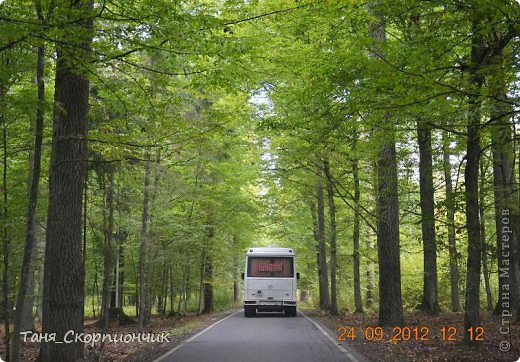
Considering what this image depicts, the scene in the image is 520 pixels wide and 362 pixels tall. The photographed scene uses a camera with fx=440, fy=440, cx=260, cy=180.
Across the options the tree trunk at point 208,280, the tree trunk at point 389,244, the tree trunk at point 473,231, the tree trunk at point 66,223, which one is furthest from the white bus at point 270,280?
the tree trunk at point 66,223

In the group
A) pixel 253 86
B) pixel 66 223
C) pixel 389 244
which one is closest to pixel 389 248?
pixel 389 244

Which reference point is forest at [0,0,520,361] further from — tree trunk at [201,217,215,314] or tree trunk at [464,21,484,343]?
tree trunk at [201,217,215,314]

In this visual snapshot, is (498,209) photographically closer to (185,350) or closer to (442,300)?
(185,350)

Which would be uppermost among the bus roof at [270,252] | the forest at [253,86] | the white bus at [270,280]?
the forest at [253,86]

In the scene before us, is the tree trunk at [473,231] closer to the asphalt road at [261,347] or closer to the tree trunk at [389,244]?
the asphalt road at [261,347]

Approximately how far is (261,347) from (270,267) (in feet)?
32.7

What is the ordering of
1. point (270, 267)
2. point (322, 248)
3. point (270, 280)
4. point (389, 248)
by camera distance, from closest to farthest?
point (389, 248) → point (270, 280) → point (270, 267) → point (322, 248)

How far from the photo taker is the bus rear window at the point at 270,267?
2041 cm

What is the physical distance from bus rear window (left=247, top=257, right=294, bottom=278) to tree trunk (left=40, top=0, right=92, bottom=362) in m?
12.9

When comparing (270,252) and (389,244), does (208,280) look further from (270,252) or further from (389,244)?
(389,244)

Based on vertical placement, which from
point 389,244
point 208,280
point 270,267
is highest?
point 389,244

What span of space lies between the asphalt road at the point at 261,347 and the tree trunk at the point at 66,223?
218cm

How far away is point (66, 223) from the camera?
26.2 ft

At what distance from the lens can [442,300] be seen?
25.5m
